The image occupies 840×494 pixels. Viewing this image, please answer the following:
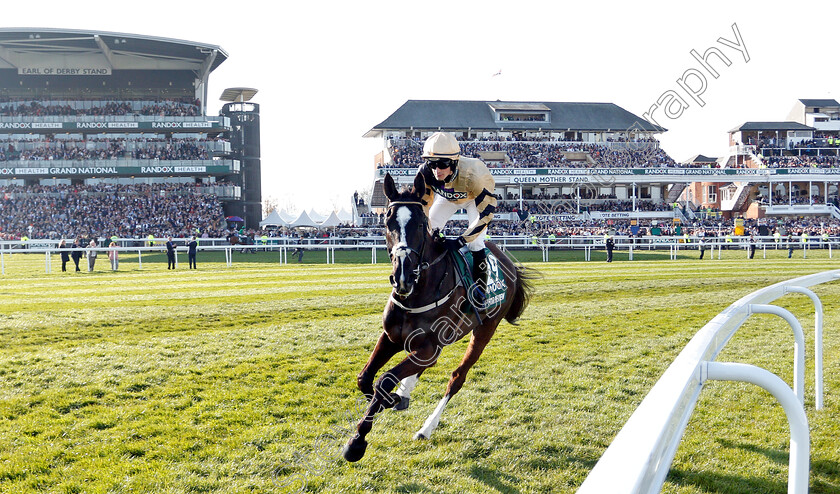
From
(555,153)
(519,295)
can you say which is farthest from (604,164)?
(519,295)

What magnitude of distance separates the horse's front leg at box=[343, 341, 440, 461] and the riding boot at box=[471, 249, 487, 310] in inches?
32.5

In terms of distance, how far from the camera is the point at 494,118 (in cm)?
5475

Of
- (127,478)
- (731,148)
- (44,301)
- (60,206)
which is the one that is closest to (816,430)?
(127,478)

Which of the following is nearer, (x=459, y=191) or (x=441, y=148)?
(x=441, y=148)

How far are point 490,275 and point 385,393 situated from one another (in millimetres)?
1623

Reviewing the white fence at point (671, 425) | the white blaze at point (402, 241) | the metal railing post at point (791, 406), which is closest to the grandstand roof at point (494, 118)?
the white blaze at point (402, 241)

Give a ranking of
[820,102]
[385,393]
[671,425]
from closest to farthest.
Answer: [671,425] → [385,393] → [820,102]

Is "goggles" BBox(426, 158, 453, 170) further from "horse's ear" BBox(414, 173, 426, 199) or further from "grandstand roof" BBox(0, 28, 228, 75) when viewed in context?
"grandstand roof" BBox(0, 28, 228, 75)

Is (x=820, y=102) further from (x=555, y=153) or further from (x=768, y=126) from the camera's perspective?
(x=555, y=153)

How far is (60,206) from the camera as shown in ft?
134

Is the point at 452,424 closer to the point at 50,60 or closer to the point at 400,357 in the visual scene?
the point at 400,357

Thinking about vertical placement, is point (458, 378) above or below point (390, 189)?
below

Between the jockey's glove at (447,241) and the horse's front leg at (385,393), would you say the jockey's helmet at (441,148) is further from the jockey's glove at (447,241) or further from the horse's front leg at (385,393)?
the horse's front leg at (385,393)

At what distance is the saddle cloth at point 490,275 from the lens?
4.81 meters
